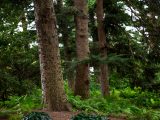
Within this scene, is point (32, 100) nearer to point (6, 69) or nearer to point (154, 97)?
point (6, 69)

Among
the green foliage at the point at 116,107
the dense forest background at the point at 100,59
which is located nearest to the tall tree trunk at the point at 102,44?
the dense forest background at the point at 100,59

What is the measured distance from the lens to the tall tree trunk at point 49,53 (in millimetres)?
9797

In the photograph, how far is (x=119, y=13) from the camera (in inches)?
578

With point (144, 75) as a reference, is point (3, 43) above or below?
above

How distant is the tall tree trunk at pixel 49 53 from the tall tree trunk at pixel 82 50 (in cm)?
379

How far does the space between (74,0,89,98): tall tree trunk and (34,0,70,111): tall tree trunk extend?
3.79m

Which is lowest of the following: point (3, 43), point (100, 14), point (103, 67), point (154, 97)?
point (154, 97)

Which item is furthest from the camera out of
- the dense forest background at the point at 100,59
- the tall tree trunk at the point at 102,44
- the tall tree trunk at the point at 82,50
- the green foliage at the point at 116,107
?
the tall tree trunk at the point at 102,44

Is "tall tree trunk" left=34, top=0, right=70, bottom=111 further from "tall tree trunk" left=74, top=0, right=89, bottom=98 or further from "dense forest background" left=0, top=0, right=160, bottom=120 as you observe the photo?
"tall tree trunk" left=74, top=0, right=89, bottom=98

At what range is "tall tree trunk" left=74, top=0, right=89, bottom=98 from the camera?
1377 cm

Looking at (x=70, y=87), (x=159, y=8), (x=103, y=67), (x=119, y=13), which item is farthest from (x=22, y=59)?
(x=70, y=87)

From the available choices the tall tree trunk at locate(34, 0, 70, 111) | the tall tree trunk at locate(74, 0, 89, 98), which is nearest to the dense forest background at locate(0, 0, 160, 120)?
the tall tree trunk at locate(74, 0, 89, 98)

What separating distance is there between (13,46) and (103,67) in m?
3.41

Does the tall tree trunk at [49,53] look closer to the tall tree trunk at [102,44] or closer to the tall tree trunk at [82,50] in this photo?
the tall tree trunk at [82,50]
